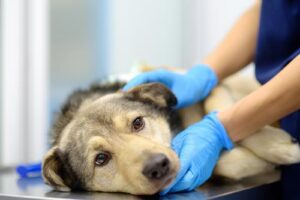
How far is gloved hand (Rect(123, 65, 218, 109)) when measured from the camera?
1.81 m

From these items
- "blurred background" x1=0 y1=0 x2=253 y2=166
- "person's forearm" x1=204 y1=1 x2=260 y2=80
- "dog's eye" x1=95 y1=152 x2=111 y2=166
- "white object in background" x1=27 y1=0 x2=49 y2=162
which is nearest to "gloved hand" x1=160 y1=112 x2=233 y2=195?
"dog's eye" x1=95 y1=152 x2=111 y2=166

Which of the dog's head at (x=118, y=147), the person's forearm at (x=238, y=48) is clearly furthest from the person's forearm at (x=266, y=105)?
the person's forearm at (x=238, y=48)

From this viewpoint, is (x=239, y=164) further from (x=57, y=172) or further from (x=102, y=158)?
(x=57, y=172)

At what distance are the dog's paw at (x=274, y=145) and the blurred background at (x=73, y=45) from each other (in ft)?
3.01

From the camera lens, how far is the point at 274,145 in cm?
152

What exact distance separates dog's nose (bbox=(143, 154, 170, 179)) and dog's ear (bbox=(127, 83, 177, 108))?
1.67 ft

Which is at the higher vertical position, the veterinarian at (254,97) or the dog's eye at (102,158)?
the veterinarian at (254,97)

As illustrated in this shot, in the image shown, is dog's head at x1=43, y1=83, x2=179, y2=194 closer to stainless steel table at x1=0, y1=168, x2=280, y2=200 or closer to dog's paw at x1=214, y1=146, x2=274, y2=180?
stainless steel table at x1=0, y1=168, x2=280, y2=200

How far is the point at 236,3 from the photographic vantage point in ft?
10.4

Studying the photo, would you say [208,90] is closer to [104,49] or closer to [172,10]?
[104,49]

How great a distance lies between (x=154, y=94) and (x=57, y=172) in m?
0.48

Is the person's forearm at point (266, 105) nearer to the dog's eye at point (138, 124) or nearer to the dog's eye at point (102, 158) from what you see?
the dog's eye at point (138, 124)

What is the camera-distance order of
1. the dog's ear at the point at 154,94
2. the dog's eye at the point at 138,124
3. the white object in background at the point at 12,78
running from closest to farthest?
the dog's eye at the point at 138,124, the dog's ear at the point at 154,94, the white object in background at the point at 12,78

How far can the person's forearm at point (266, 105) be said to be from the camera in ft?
4.27
